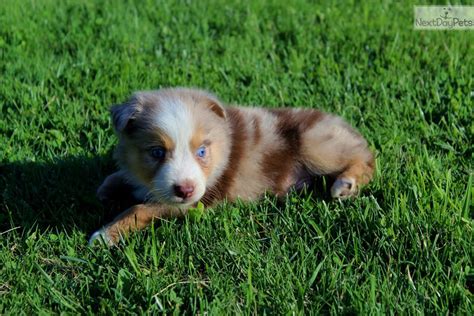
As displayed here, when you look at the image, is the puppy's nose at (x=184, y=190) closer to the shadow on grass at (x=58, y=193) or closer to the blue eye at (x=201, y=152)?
the blue eye at (x=201, y=152)

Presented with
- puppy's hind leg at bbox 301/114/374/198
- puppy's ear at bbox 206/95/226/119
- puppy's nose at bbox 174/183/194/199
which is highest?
puppy's ear at bbox 206/95/226/119

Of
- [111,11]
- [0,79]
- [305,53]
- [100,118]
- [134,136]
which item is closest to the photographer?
[134,136]

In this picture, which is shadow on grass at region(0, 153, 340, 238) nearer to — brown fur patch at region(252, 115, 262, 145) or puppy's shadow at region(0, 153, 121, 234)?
puppy's shadow at region(0, 153, 121, 234)

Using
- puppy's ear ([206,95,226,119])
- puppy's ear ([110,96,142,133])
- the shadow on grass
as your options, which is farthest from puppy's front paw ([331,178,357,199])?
puppy's ear ([110,96,142,133])

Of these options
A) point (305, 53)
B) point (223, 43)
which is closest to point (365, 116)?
point (305, 53)

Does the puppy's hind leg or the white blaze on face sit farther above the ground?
the white blaze on face

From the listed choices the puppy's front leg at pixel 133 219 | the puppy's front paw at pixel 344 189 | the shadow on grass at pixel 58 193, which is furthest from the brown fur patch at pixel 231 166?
the puppy's front paw at pixel 344 189

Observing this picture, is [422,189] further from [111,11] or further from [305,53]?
[111,11]
